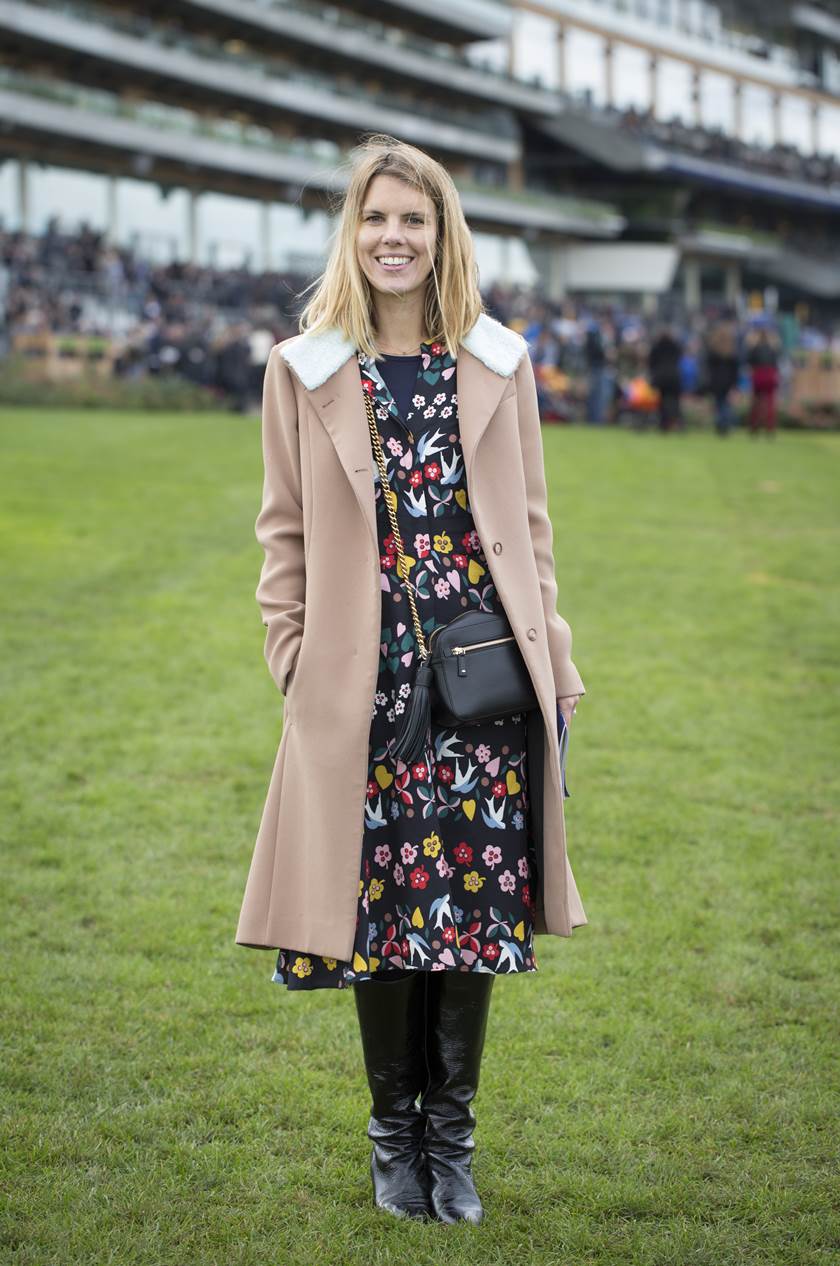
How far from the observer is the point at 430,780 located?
308 centimetres

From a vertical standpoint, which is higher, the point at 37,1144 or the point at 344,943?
the point at 344,943

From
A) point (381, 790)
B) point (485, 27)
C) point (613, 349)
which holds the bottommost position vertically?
point (381, 790)

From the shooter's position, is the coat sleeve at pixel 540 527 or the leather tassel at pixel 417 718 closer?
the leather tassel at pixel 417 718

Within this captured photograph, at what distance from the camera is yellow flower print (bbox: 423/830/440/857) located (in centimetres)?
308

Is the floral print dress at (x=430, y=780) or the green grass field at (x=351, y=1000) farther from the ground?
the floral print dress at (x=430, y=780)

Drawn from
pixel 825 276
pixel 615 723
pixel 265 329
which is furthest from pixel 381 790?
pixel 825 276

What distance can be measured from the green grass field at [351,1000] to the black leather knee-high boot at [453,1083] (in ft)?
0.27

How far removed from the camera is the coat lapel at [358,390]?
→ 120 inches

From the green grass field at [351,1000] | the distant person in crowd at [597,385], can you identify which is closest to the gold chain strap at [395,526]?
the green grass field at [351,1000]

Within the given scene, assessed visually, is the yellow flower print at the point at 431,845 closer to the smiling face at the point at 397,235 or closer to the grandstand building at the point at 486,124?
the smiling face at the point at 397,235

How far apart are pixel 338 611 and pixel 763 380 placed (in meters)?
25.5

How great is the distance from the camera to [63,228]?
43750 millimetres

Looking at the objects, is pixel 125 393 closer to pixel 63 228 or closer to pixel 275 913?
pixel 63 228

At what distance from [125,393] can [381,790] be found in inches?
1021
